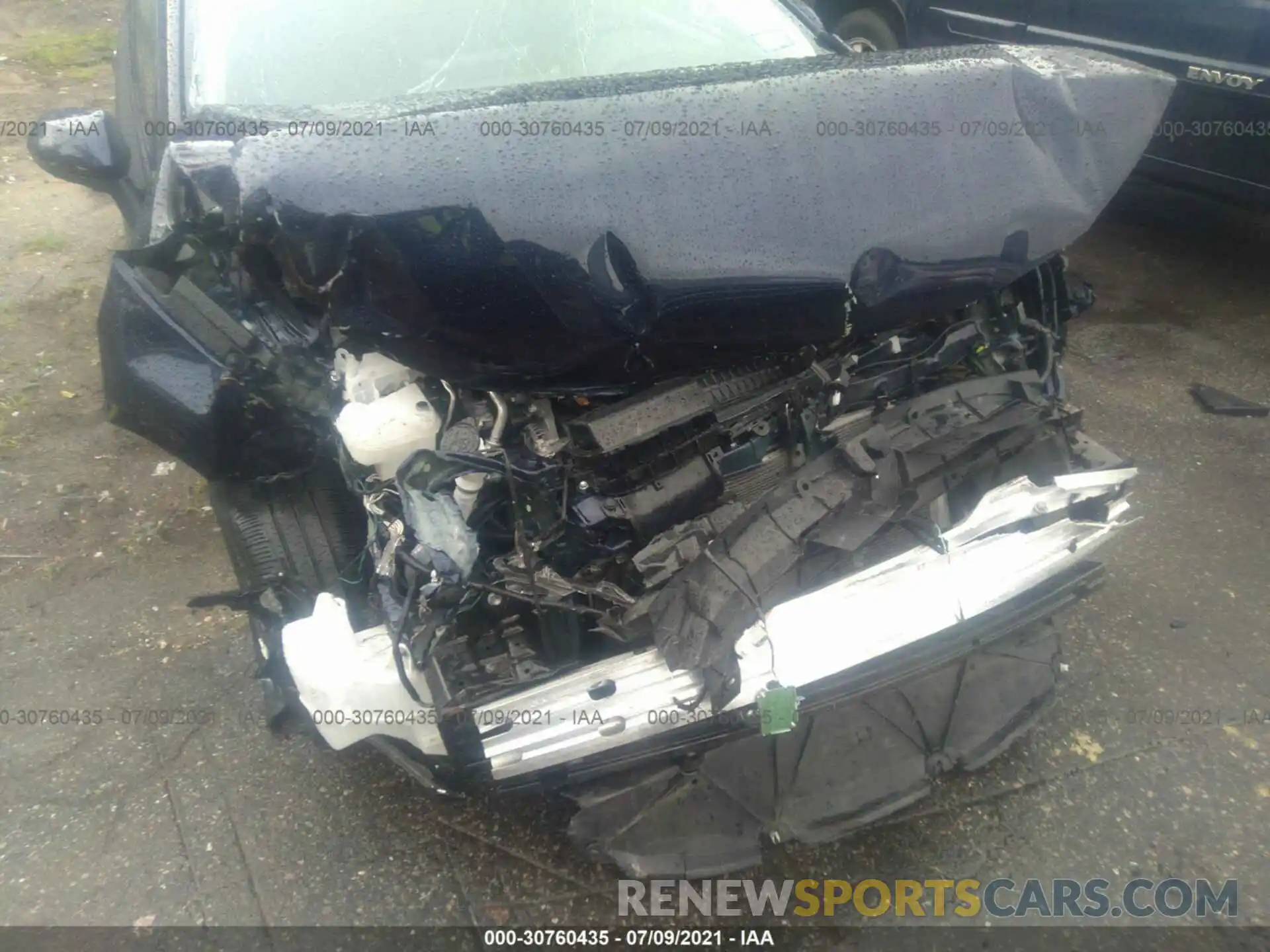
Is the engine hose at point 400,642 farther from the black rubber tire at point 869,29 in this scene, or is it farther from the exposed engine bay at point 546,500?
the black rubber tire at point 869,29

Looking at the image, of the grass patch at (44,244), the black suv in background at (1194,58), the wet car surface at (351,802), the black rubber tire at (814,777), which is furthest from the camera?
the grass patch at (44,244)

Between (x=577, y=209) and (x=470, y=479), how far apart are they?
53cm

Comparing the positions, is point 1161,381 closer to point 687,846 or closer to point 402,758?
point 687,846

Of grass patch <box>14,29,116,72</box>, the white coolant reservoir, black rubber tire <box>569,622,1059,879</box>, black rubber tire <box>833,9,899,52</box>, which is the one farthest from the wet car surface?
grass patch <box>14,29,116,72</box>

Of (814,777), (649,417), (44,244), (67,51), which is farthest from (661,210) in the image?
(67,51)

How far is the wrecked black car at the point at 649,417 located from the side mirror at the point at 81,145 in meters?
0.53

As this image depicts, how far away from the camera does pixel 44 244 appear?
15.1 ft

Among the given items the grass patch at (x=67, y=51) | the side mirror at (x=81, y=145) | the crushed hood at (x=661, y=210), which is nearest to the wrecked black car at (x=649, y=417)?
the crushed hood at (x=661, y=210)

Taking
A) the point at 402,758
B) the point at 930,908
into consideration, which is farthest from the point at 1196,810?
the point at 402,758

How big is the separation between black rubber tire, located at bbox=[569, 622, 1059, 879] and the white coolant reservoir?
30.7 inches

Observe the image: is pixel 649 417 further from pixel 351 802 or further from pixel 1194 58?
pixel 1194 58

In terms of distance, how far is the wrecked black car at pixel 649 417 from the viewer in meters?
1.44

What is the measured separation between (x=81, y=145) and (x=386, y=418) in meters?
1.50

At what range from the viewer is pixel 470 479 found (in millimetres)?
1571
